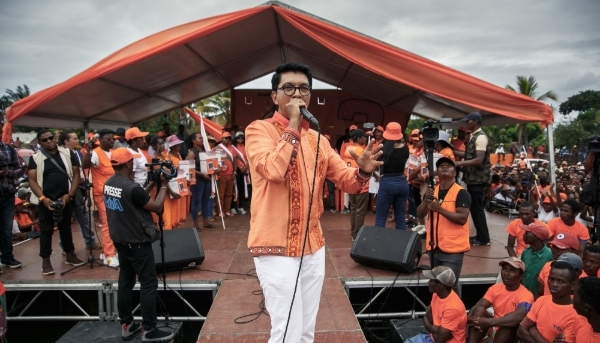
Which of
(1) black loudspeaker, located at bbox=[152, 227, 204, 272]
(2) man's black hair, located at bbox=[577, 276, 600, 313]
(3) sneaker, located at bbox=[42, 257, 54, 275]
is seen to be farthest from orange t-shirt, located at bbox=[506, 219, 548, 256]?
(3) sneaker, located at bbox=[42, 257, 54, 275]

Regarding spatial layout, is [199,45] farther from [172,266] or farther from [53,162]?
[172,266]

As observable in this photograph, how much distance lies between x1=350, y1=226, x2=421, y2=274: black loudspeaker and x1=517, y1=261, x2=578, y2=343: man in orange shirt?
1.61m

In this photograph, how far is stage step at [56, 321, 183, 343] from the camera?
3.95 m

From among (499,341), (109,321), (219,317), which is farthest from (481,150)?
(109,321)

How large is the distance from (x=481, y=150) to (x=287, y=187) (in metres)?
4.52

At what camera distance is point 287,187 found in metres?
2.06

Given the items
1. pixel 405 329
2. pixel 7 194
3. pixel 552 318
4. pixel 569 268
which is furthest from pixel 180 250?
pixel 569 268

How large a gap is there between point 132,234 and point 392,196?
11.5 feet

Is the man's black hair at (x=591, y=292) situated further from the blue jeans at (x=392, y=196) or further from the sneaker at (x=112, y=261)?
the sneaker at (x=112, y=261)

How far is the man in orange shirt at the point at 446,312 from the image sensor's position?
3592mm

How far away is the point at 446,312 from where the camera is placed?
3.61 meters

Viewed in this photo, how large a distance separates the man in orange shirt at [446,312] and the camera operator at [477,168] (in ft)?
8.22

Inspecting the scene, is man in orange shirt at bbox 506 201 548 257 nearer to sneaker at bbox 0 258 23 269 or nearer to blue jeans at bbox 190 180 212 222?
blue jeans at bbox 190 180 212 222

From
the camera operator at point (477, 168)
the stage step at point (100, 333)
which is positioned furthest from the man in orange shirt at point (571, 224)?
the stage step at point (100, 333)
